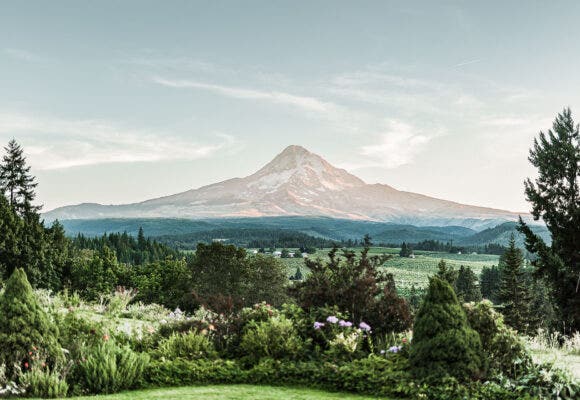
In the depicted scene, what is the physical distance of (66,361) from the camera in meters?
8.69

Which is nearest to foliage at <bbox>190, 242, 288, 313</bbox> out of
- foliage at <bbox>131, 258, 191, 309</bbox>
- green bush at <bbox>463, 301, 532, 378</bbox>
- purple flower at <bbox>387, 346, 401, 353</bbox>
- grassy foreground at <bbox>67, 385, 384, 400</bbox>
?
foliage at <bbox>131, 258, 191, 309</bbox>

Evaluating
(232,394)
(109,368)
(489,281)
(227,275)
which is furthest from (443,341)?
(489,281)

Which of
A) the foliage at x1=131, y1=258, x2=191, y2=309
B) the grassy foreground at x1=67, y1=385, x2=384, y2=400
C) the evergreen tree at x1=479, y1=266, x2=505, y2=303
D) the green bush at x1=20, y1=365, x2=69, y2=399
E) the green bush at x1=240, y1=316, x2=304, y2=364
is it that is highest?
the green bush at x1=240, y1=316, x2=304, y2=364

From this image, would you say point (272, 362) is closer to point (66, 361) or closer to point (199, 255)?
point (66, 361)

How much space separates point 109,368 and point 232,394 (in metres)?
1.90

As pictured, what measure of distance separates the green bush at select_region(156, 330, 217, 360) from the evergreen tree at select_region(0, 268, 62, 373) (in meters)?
1.86

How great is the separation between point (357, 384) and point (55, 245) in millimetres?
56920

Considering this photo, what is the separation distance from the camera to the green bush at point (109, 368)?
838cm

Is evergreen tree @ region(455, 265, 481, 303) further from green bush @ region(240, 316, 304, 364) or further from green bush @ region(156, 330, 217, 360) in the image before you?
green bush @ region(156, 330, 217, 360)

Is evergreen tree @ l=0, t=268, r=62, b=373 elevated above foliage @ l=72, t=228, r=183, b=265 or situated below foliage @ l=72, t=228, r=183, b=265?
above

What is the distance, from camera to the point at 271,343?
9992 mm

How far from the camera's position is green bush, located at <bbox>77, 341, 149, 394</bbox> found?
27.5 ft

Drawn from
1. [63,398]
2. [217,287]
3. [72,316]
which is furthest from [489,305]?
[217,287]

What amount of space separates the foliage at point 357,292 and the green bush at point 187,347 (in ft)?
7.34
